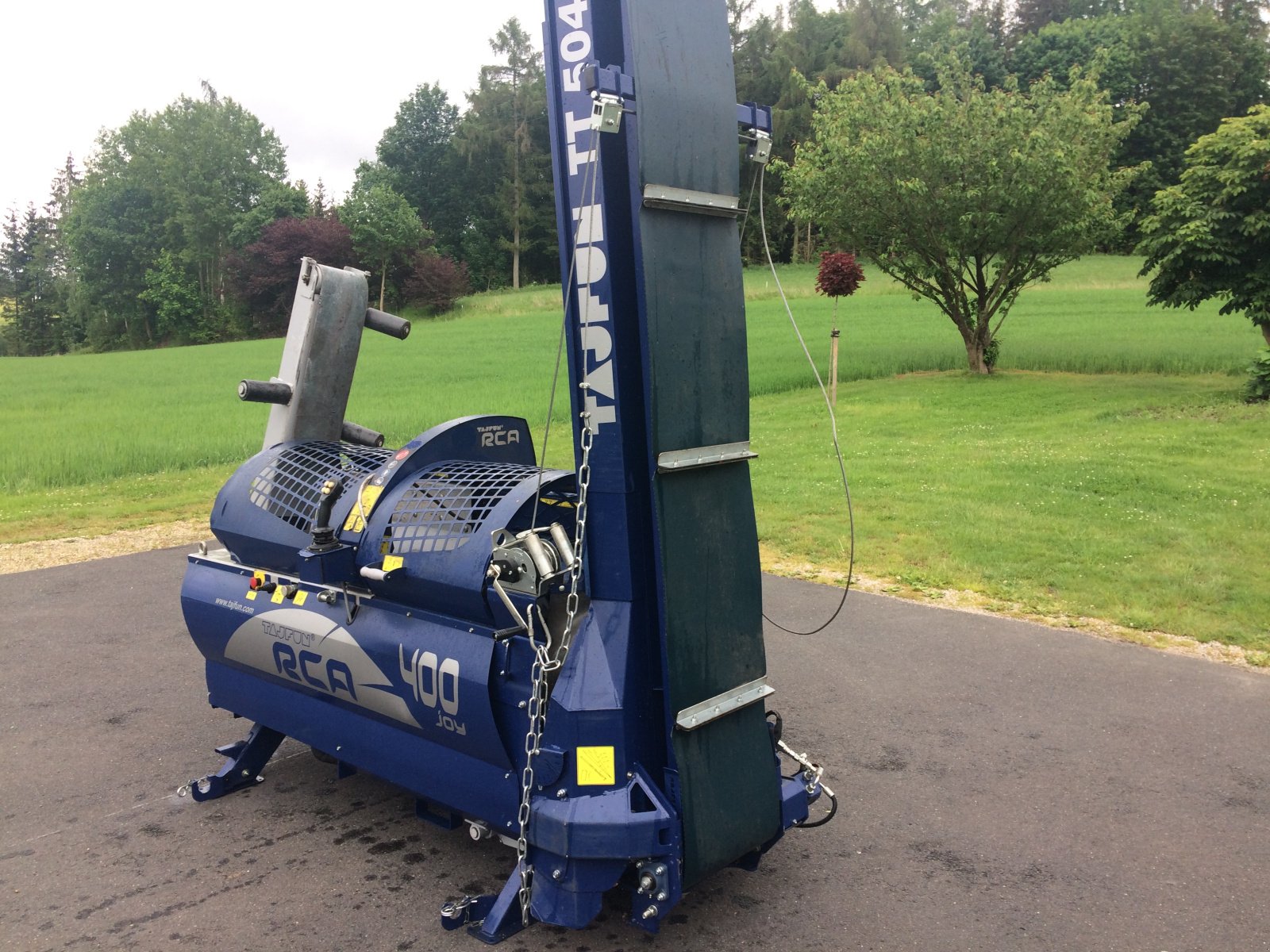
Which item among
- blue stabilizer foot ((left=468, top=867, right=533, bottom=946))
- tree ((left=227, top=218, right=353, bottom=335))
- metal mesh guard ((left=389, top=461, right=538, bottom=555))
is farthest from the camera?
A: tree ((left=227, top=218, right=353, bottom=335))

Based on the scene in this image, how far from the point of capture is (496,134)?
70.6 m

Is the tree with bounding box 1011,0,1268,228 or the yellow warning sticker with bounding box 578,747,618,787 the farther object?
the tree with bounding box 1011,0,1268,228

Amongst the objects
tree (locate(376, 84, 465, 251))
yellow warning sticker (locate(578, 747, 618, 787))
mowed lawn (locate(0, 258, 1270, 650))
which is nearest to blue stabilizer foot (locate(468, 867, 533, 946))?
yellow warning sticker (locate(578, 747, 618, 787))

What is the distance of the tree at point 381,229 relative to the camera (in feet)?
209

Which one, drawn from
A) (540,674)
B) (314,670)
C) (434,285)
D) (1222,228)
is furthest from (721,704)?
(434,285)

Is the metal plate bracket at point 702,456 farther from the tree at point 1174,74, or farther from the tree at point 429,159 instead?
the tree at point 429,159

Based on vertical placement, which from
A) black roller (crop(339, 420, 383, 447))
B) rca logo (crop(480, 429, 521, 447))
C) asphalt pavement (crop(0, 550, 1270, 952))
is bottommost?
asphalt pavement (crop(0, 550, 1270, 952))

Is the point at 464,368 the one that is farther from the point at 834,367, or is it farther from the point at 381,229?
the point at 381,229

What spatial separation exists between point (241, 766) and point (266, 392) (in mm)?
1856

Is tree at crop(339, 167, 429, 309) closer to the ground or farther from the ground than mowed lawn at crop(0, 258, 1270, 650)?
farther from the ground

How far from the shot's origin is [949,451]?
542 inches

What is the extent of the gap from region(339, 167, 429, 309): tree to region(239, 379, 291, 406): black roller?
58416 millimetres

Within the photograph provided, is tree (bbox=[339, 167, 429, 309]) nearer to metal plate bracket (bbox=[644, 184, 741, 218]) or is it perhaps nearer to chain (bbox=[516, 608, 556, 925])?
metal plate bracket (bbox=[644, 184, 741, 218])

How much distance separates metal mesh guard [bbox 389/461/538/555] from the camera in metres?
3.91
